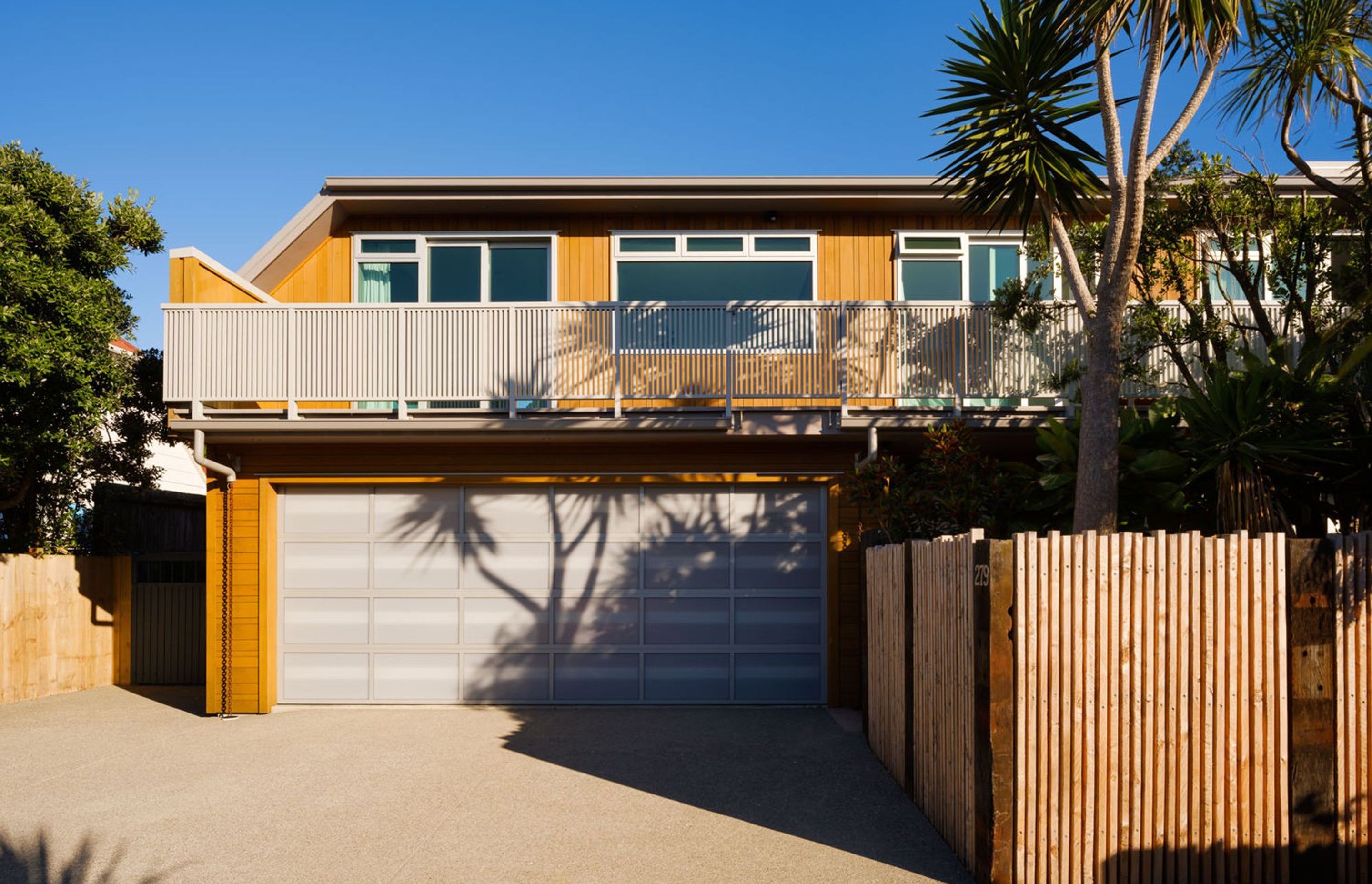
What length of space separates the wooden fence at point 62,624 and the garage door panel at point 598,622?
6.54 m

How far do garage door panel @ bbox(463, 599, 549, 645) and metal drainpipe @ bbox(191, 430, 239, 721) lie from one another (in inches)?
101

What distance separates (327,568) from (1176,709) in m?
9.17

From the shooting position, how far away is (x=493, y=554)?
11.7 meters

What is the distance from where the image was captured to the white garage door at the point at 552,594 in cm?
1152

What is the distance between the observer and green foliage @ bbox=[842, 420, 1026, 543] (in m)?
9.11

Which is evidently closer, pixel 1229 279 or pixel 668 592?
pixel 668 592

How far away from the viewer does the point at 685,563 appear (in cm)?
1162

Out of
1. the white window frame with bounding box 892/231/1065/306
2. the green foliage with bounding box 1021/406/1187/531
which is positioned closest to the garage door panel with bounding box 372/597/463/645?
the green foliage with bounding box 1021/406/1187/531

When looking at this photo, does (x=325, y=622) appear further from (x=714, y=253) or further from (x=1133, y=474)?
(x=1133, y=474)

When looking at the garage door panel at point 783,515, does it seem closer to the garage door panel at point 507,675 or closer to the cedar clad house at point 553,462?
the cedar clad house at point 553,462

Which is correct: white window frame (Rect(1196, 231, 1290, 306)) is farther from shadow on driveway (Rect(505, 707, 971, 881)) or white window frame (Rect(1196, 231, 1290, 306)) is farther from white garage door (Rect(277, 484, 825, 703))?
shadow on driveway (Rect(505, 707, 971, 881))

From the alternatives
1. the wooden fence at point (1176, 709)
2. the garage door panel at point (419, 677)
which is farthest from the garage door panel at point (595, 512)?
the wooden fence at point (1176, 709)

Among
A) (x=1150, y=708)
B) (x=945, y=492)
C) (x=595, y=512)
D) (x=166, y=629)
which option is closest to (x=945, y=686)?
(x=1150, y=708)

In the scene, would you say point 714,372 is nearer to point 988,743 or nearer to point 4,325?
point 988,743
